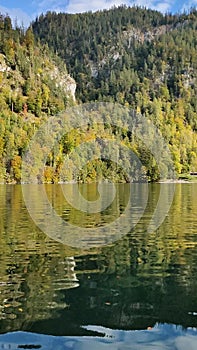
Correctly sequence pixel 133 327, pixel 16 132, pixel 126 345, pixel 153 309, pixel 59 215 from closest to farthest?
pixel 126 345 < pixel 133 327 < pixel 153 309 < pixel 59 215 < pixel 16 132

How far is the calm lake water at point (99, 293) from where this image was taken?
1391cm

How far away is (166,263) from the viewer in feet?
79.2

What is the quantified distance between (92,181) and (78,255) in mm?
162532

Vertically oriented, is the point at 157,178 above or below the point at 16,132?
below

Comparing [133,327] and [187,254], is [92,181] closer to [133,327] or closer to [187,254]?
[187,254]

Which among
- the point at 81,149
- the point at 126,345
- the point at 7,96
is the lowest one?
the point at 126,345

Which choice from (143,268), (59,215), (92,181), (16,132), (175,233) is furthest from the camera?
(92,181)

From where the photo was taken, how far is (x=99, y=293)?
1831 cm

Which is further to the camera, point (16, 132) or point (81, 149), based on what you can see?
point (81, 149)

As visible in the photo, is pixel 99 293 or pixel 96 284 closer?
pixel 99 293

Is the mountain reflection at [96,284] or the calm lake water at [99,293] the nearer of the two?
the calm lake water at [99,293]

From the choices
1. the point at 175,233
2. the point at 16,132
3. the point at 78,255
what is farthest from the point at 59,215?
the point at 16,132

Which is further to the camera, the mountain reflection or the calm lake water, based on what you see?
the mountain reflection

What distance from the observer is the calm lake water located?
548 inches
